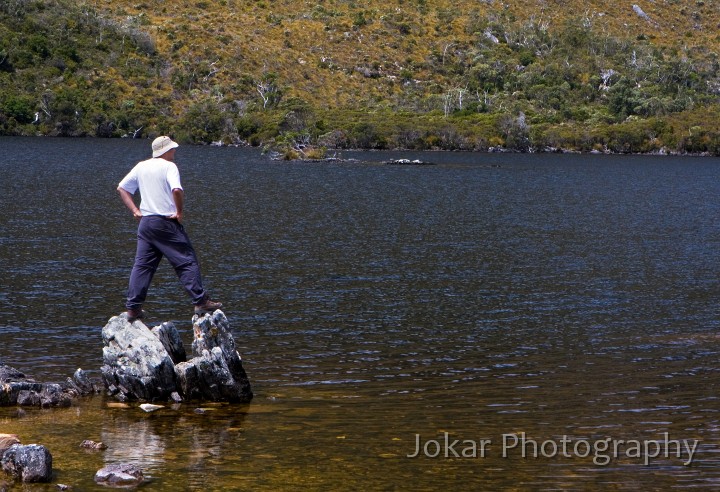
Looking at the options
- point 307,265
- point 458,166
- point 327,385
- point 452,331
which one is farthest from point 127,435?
point 458,166

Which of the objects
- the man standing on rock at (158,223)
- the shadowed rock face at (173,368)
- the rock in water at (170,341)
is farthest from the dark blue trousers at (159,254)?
the shadowed rock face at (173,368)

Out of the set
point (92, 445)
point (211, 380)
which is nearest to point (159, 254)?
point (211, 380)

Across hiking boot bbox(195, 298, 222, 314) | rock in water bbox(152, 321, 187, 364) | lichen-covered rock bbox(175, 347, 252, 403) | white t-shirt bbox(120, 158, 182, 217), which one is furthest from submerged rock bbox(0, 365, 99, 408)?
white t-shirt bbox(120, 158, 182, 217)

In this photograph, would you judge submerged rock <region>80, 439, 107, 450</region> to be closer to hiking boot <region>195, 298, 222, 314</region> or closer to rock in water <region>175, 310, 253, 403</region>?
rock in water <region>175, 310, 253, 403</region>

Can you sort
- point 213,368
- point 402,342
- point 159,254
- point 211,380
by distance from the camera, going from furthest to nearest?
point 402,342 < point 159,254 < point 211,380 < point 213,368

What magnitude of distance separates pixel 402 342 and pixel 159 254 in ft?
24.7

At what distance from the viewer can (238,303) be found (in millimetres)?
28359

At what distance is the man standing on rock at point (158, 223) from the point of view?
57.6 ft

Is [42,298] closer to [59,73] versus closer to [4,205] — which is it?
[4,205]

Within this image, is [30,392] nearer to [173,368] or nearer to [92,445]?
[173,368]

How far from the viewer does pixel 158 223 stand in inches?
698

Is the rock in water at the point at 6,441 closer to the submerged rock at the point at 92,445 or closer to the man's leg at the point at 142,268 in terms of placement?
the submerged rock at the point at 92,445

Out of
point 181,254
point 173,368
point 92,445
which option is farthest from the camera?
point 181,254

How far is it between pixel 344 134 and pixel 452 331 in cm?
13898
